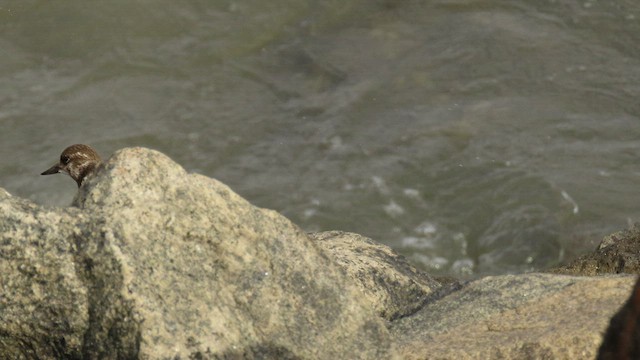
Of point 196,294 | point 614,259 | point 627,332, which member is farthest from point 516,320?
point 614,259

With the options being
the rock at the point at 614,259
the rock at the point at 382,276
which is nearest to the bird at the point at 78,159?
the rock at the point at 382,276

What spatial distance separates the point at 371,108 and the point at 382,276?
14.8ft

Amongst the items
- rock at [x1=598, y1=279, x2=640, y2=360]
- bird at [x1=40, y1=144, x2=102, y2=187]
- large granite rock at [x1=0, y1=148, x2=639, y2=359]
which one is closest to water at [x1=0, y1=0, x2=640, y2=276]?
bird at [x1=40, y1=144, x2=102, y2=187]

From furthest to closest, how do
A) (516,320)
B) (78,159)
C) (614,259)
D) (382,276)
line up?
(78,159) < (614,259) < (382,276) < (516,320)

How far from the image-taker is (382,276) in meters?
4.37

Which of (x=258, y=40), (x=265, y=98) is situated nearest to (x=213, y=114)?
(x=265, y=98)

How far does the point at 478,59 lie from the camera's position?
30.7ft

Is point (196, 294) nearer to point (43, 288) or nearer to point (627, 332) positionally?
point (43, 288)

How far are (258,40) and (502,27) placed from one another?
94.1 inches

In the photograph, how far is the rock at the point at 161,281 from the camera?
2818mm

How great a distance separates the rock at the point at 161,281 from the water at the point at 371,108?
13.2 feet

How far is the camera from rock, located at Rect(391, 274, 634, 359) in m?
3.21

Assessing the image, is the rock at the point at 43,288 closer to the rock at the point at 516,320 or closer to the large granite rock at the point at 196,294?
the large granite rock at the point at 196,294

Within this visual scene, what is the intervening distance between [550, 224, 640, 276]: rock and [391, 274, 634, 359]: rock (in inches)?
44.4
